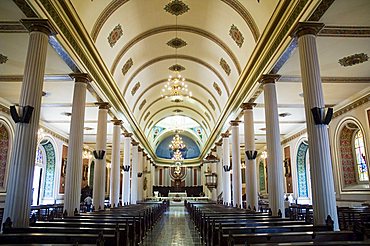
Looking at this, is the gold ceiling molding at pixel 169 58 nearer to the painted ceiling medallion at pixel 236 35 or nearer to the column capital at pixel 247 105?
the column capital at pixel 247 105

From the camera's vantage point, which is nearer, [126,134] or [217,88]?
[217,88]

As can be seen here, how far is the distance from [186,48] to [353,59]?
7.57 meters

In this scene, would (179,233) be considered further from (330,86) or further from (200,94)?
(200,94)

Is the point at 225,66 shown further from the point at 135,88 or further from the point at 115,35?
the point at 135,88

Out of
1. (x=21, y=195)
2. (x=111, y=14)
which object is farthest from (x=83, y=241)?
(x=111, y=14)

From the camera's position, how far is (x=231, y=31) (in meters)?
11.6

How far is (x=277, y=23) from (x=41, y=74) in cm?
631

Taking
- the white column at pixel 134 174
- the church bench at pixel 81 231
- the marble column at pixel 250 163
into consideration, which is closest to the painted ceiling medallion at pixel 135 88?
the white column at pixel 134 174

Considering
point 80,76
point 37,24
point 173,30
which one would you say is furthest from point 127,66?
point 37,24

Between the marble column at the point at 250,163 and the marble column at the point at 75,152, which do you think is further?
the marble column at the point at 250,163

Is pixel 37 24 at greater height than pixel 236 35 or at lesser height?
lesser

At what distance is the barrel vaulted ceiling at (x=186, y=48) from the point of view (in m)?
7.65

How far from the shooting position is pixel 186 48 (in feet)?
49.1

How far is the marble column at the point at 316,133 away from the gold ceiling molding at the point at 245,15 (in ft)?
9.85
